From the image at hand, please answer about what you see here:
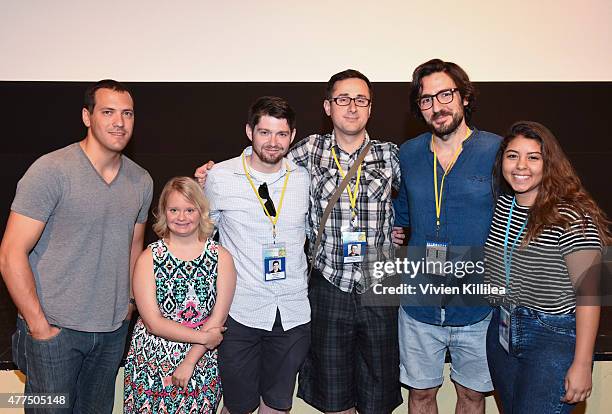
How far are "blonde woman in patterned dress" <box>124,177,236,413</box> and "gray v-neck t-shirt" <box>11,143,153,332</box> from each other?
0.14 metres

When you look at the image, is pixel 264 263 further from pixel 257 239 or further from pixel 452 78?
pixel 452 78

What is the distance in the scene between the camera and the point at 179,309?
86.7 inches

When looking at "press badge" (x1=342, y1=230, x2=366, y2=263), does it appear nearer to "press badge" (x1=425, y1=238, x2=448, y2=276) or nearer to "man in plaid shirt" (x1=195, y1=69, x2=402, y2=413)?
"man in plaid shirt" (x1=195, y1=69, x2=402, y2=413)

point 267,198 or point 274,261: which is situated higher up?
point 267,198

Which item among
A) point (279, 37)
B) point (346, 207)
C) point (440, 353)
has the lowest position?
point (440, 353)

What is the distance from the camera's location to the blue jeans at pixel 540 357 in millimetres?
1887

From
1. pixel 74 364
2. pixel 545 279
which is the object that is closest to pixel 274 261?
pixel 74 364

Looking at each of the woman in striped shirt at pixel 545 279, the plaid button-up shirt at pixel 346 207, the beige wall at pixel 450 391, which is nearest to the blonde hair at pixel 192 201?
the plaid button-up shirt at pixel 346 207

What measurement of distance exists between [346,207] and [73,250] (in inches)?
45.3

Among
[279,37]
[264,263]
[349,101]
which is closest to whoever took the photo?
[264,263]

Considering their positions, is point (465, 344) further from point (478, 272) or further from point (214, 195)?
point (214, 195)

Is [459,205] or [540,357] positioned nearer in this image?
[540,357]

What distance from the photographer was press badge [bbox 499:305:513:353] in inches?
79.3

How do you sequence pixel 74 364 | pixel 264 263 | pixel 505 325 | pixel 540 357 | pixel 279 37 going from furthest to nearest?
1. pixel 279 37
2. pixel 264 263
3. pixel 74 364
4. pixel 505 325
5. pixel 540 357
